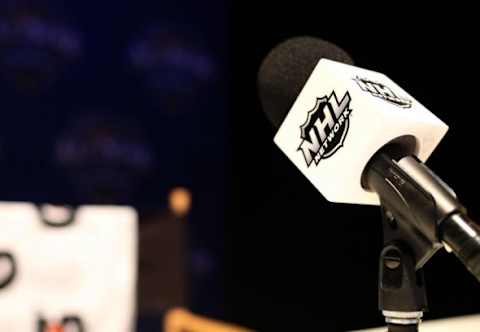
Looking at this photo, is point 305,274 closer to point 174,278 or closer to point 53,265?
point 174,278

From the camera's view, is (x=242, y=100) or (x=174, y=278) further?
(x=242, y=100)

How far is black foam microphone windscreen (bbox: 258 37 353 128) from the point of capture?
69 centimetres

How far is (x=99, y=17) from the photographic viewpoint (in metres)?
2.04

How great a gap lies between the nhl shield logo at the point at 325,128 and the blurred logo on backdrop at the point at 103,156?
4.57ft

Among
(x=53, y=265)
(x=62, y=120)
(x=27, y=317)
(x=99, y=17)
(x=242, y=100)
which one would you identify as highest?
(x=99, y=17)

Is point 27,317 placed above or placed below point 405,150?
below

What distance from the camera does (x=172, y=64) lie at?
2195 millimetres

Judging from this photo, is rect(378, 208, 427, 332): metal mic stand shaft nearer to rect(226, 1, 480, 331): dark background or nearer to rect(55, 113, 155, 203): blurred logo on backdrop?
rect(226, 1, 480, 331): dark background

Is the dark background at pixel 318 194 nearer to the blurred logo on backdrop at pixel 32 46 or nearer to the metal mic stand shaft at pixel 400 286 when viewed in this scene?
the blurred logo on backdrop at pixel 32 46

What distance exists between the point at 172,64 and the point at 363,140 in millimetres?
1689

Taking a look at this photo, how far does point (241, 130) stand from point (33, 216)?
48.0 inches

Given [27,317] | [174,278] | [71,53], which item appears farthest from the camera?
[71,53]

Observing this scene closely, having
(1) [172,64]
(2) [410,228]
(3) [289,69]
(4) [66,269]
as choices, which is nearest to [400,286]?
(2) [410,228]

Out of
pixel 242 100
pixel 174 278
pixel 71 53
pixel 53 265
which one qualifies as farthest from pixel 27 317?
pixel 242 100
